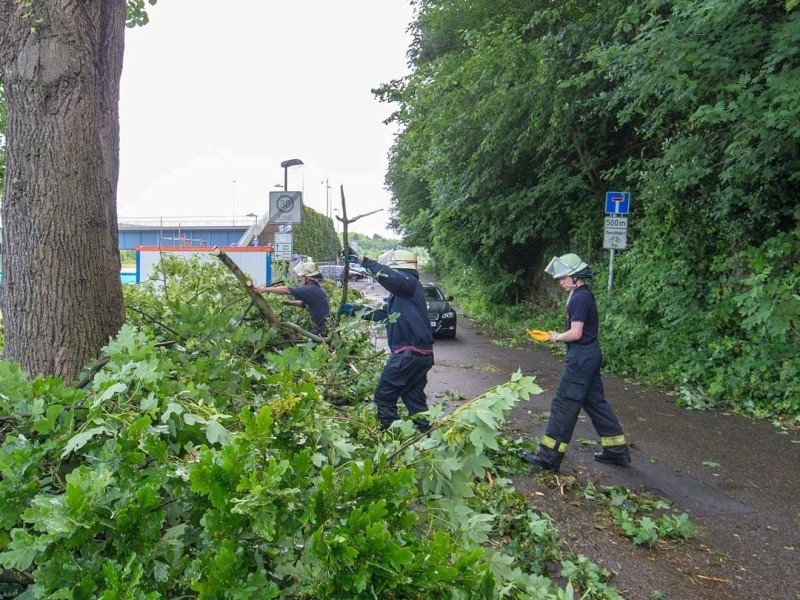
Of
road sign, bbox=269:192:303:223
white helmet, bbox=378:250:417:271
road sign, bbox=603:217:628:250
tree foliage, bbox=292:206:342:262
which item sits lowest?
white helmet, bbox=378:250:417:271

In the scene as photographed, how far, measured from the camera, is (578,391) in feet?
15.5

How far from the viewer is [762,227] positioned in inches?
279

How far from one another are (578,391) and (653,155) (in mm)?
7616

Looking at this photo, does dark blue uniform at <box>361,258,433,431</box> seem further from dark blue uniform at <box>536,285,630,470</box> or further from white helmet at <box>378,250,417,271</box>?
dark blue uniform at <box>536,285,630,470</box>

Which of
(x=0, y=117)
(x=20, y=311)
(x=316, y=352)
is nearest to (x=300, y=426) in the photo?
(x=316, y=352)

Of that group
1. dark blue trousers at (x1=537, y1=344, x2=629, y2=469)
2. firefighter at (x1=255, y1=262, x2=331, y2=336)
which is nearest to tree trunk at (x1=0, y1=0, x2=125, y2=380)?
firefighter at (x1=255, y1=262, x2=331, y2=336)

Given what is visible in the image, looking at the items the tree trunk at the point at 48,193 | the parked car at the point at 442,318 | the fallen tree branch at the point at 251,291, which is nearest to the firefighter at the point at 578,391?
the fallen tree branch at the point at 251,291

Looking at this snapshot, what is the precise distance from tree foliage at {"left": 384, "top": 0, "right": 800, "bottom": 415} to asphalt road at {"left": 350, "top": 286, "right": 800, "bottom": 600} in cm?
92

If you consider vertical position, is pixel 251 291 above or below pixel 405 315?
above

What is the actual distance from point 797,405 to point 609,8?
6.74 metres

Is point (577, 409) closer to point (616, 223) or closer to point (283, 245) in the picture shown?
point (616, 223)

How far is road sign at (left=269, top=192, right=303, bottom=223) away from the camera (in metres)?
9.61

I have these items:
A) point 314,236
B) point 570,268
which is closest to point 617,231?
point 570,268

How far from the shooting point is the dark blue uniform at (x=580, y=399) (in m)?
4.65
